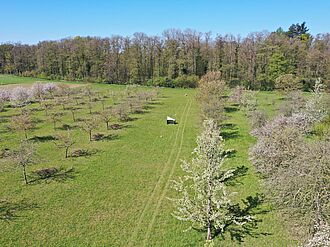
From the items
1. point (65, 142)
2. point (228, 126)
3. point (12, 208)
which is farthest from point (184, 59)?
point (12, 208)

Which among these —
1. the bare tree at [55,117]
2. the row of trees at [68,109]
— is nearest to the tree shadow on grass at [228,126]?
the row of trees at [68,109]

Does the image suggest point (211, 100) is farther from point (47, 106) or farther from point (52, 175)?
point (47, 106)

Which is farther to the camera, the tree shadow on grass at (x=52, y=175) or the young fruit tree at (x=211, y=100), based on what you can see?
the young fruit tree at (x=211, y=100)

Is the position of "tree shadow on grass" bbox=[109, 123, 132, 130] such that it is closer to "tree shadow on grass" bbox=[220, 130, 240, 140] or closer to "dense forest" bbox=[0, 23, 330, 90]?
"tree shadow on grass" bbox=[220, 130, 240, 140]

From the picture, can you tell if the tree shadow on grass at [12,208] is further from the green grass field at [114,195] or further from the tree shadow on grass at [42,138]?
the tree shadow on grass at [42,138]

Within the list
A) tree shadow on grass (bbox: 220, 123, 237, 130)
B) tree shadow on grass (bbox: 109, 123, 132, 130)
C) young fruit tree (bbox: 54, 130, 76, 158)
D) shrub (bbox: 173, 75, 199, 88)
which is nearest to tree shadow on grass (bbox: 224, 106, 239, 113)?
tree shadow on grass (bbox: 220, 123, 237, 130)

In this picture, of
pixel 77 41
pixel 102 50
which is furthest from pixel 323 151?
pixel 77 41
